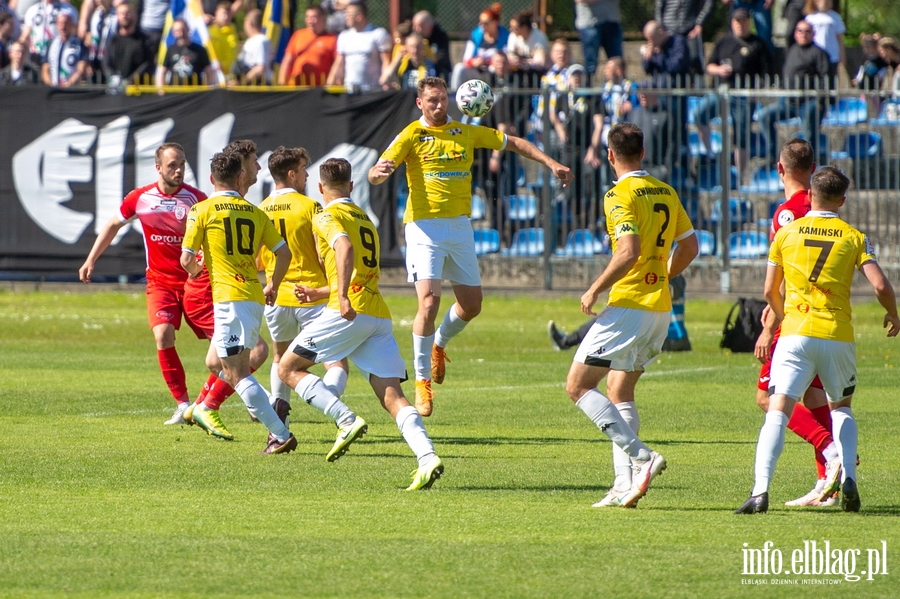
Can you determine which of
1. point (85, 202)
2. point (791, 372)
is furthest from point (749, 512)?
point (85, 202)

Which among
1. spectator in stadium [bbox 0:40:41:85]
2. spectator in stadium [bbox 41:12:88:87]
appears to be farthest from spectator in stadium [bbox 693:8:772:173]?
spectator in stadium [bbox 0:40:41:85]

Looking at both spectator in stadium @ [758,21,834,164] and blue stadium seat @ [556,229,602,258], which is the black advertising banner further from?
spectator in stadium @ [758,21,834,164]

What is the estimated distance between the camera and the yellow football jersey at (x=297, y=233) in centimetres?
1099

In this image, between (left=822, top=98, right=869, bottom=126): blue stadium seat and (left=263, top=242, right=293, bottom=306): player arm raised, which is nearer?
(left=263, top=242, right=293, bottom=306): player arm raised

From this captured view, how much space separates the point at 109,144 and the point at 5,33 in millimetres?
4278

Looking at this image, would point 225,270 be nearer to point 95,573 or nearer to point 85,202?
point 95,573

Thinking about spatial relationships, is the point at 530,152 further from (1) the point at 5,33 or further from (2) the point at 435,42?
(1) the point at 5,33

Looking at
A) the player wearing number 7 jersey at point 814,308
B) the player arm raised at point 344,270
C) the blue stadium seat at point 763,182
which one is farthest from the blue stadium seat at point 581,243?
the player wearing number 7 jersey at point 814,308

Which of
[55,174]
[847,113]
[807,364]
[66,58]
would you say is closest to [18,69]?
[66,58]

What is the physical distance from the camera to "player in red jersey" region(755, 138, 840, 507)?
8.42 m

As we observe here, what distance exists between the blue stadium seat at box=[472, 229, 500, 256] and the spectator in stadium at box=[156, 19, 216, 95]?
5715mm

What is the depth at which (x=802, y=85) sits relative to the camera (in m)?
23.6

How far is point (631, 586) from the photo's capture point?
6324 mm

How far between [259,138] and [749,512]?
17.4 metres
